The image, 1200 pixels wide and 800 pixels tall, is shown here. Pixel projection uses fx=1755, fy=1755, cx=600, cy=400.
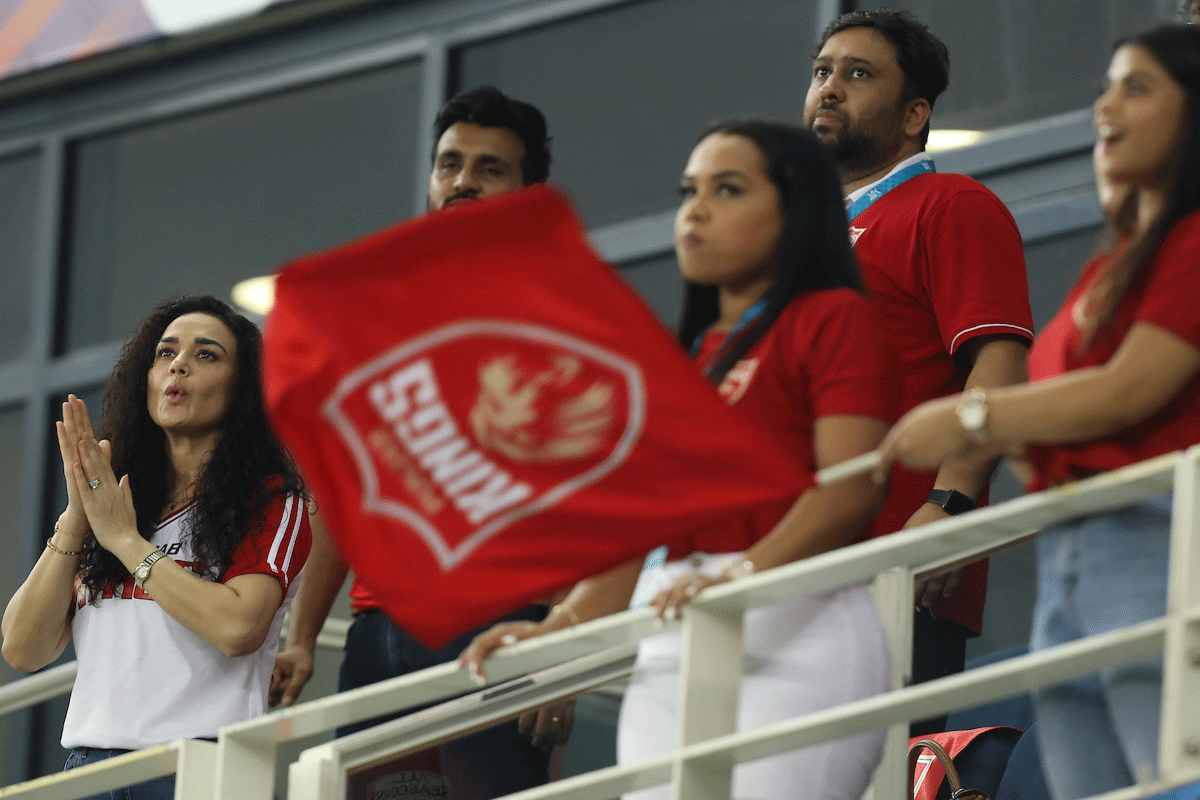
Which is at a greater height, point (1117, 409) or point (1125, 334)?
point (1125, 334)

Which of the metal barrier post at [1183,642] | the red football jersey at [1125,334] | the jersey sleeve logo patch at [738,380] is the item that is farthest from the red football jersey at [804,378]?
the metal barrier post at [1183,642]

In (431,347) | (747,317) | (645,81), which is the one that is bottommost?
(431,347)

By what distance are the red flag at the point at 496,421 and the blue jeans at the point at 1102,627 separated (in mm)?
427

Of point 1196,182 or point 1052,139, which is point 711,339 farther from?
point 1052,139

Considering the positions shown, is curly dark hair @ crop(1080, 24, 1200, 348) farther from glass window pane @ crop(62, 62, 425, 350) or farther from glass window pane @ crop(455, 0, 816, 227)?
glass window pane @ crop(62, 62, 425, 350)

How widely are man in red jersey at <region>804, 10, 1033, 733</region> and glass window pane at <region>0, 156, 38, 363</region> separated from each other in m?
5.96

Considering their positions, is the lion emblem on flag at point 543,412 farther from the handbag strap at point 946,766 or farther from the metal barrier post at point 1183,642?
the handbag strap at point 946,766

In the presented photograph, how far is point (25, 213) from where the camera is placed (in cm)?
909

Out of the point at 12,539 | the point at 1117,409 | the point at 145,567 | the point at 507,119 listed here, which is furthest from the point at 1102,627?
the point at 12,539

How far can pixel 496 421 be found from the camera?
2.73 m

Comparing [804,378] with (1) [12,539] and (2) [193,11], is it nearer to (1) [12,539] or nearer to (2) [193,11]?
(2) [193,11]

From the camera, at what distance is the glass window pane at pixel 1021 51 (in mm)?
6062

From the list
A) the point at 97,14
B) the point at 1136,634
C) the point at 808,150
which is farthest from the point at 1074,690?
the point at 97,14

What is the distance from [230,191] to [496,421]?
6.07m
